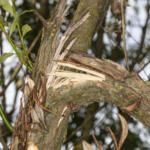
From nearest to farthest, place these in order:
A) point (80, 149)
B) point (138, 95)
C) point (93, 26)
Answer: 1. point (138, 95)
2. point (93, 26)
3. point (80, 149)

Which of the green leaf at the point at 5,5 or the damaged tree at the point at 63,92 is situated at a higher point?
the green leaf at the point at 5,5

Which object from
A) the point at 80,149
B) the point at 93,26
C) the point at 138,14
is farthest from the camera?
the point at 138,14

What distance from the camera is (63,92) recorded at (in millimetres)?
578

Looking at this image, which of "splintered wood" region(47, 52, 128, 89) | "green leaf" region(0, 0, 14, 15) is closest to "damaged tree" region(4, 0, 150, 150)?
"splintered wood" region(47, 52, 128, 89)

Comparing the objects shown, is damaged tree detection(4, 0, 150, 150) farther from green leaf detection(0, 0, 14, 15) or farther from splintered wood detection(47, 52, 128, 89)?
green leaf detection(0, 0, 14, 15)

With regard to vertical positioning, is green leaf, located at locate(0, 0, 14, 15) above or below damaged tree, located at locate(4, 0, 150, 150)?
above

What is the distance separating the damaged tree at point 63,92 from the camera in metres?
0.56

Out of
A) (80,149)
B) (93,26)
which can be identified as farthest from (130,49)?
(93,26)

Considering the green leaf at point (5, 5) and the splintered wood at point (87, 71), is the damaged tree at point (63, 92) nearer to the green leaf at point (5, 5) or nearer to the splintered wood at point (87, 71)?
the splintered wood at point (87, 71)

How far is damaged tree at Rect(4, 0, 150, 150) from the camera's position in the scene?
56cm

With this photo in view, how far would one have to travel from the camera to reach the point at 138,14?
63.0 inches

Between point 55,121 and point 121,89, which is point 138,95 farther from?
point 55,121

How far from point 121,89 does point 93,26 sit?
0.97 ft

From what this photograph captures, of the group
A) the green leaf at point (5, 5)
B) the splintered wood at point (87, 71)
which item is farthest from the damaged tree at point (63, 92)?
the green leaf at point (5, 5)
